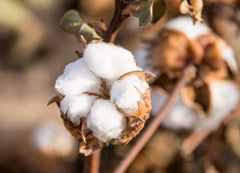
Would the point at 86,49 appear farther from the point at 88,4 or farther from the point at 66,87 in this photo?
the point at 88,4

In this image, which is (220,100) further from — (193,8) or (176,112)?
(193,8)

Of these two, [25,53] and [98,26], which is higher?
[98,26]

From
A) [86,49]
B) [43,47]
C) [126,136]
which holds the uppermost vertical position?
[86,49]

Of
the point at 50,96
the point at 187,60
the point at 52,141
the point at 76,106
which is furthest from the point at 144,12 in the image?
the point at 50,96

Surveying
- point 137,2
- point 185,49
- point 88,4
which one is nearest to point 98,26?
point 137,2

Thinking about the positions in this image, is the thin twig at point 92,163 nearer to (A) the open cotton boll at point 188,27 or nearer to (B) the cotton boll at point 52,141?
(A) the open cotton boll at point 188,27

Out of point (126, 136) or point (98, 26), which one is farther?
point (98, 26)

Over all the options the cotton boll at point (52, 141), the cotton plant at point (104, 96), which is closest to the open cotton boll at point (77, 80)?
the cotton plant at point (104, 96)
